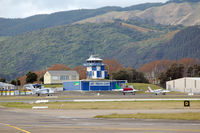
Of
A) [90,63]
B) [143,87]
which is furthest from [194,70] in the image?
[90,63]

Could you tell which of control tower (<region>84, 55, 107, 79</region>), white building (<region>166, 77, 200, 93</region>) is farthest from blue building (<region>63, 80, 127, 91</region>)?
white building (<region>166, 77, 200, 93</region>)

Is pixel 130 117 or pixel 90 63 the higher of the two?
pixel 90 63

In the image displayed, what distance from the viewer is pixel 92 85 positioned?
117 meters

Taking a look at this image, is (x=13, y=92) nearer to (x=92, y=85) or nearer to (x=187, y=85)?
(x=92, y=85)

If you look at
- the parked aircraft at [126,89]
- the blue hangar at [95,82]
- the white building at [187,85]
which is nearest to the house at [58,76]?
the blue hangar at [95,82]

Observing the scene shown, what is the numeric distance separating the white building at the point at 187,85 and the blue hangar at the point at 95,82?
1859 cm

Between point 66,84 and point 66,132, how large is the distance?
96030 millimetres

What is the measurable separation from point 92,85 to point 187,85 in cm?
3059

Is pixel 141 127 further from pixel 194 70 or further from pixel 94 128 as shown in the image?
pixel 194 70

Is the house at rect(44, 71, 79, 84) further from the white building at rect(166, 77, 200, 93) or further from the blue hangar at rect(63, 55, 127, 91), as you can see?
the white building at rect(166, 77, 200, 93)

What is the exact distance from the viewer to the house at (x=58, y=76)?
137 m

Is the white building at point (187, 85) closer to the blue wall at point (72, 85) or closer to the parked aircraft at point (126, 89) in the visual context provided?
the parked aircraft at point (126, 89)

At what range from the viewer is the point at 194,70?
15850 cm

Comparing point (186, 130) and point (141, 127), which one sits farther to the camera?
point (141, 127)
